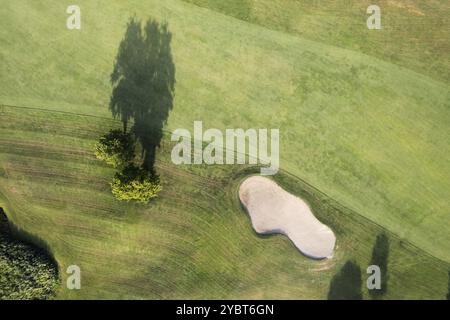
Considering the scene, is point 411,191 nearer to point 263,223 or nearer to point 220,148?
point 263,223

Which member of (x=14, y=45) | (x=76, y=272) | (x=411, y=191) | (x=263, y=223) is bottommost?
(x=76, y=272)

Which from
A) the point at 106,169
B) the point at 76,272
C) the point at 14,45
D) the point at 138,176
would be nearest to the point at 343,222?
the point at 138,176

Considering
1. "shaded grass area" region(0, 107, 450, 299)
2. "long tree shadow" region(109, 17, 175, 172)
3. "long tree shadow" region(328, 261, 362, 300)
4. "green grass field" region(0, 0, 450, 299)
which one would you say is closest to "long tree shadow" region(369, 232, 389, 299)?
"shaded grass area" region(0, 107, 450, 299)

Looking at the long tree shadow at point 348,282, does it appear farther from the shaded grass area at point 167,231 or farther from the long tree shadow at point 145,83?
the long tree shadow at point 145,83

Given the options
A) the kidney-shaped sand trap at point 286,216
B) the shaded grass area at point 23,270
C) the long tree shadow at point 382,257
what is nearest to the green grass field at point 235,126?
the long tree shadow at point 382,257

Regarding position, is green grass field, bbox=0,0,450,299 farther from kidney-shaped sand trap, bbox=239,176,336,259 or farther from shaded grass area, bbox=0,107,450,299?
kidney-shaped sand trap, bbox=239,176,336,259

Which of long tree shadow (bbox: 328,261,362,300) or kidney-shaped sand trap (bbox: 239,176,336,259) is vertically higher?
kidney-shaped sand trap (bbox: 239,176,336,259)
